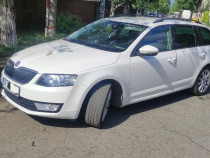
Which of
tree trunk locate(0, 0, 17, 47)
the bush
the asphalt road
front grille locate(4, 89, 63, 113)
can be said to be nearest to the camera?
the asphalt road

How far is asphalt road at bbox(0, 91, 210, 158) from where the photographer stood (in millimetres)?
3584

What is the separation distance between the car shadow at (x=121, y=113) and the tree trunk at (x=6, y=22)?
163 inches

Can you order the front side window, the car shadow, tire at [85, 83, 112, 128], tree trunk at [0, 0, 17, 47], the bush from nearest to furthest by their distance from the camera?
tire at [85, 83, 112, 128] → the car shadow → the front side window → tree trunk at [0, 0, 17, 47] → the bush

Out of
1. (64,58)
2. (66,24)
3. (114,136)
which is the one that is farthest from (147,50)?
(66,24)

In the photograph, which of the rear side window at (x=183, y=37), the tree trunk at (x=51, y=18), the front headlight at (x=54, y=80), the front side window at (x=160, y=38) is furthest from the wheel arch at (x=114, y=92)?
the tree trunk at (x=51, y=18)

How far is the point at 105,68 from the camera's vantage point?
405cm

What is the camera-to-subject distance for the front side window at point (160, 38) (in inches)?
187

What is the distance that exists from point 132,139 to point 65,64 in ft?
4.57

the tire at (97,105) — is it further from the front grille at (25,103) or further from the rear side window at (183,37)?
the rear side window at (183,37)

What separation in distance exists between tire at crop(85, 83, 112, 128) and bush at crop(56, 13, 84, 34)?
29.8ft

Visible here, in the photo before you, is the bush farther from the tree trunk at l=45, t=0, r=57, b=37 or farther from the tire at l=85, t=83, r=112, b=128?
the tire at l=85, t=83, r=112, b=128

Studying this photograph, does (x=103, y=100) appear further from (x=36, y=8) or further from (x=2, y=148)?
(x=36, y=8)

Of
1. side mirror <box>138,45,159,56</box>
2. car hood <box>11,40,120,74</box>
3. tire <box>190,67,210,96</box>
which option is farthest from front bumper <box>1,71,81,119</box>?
tire <box>190,67,210,96</box>

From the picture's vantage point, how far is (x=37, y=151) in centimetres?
350
